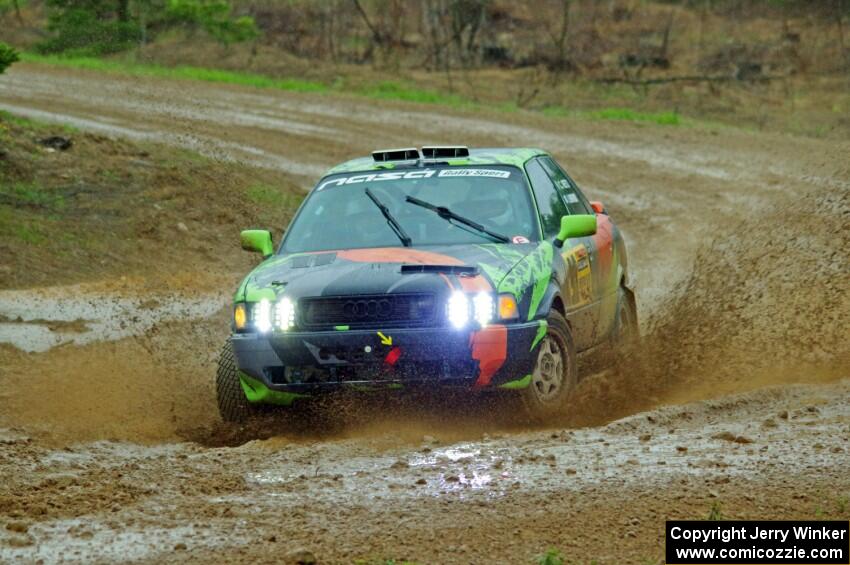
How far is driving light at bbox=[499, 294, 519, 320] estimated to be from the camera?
25.6 ft

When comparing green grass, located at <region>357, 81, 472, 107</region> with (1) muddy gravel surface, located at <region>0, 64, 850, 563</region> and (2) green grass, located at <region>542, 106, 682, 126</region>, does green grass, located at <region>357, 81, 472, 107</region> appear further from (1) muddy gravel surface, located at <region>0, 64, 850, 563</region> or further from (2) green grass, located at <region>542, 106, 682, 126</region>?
(1) muddy gravel surface, located at <region>0, 64, 850, 563</region>

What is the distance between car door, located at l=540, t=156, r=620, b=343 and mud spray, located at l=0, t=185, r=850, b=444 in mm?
355

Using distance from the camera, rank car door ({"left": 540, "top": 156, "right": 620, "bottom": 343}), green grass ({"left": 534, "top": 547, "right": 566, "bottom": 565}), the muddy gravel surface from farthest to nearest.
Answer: car door ({"left": 540, "top": 156, "right": 620, "bottom": 343}), the muddy gravel surface, green grass ({"left": 534, "top": 547, "right": 566, "bottom": 565})

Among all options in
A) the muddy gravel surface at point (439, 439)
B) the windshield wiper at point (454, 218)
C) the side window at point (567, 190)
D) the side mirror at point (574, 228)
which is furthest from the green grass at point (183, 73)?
the side mirror at point (574, 228)

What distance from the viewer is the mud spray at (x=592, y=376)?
8.27 metres

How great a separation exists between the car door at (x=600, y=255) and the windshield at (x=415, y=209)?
2.60 feet

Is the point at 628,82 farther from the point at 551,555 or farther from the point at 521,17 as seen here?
the point at 551,555

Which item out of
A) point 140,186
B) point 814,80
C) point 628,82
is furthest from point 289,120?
point 814,80

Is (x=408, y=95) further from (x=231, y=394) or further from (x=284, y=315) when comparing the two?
(x=284, y=315)

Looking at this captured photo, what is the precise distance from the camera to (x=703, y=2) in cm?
4234

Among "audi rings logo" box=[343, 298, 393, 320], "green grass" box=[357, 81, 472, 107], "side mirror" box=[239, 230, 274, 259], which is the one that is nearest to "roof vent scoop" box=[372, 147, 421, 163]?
"side mirror" box=[239, 230, 274, 259]

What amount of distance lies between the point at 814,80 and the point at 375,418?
28015 millimetres

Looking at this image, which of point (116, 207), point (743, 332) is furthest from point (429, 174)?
point (116, 207)

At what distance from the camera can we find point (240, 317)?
8.11m
